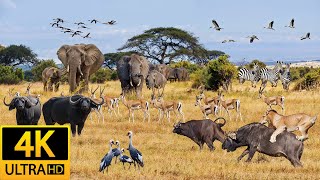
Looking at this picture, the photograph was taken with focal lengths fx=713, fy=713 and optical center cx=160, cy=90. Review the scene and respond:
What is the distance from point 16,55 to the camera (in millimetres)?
72000

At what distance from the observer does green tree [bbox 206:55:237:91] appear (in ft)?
123

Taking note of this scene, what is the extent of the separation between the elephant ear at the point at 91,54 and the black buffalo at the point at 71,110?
632 inches

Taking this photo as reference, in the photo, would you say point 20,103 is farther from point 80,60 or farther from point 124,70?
point 124,70

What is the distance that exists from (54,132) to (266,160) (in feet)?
16.3

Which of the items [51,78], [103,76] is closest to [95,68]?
[51,78]

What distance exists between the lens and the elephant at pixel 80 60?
113ft

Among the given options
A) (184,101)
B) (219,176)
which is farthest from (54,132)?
(184,101)

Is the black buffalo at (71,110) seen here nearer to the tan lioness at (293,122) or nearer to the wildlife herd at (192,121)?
the wildlife herd at (192,121)

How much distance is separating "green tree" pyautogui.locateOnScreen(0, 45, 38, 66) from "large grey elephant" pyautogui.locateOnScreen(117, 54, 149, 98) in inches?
1497

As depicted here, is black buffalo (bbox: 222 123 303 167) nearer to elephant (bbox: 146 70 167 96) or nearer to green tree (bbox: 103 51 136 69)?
elephant (bbox: 146 70 167 96)

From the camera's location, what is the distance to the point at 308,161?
587 inches

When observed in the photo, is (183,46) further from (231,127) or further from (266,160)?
(266,160)

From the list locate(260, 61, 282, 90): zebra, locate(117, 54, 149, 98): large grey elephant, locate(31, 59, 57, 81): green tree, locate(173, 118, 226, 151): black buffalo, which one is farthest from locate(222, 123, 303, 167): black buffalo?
locate(31, 59, 57, 81): green tree

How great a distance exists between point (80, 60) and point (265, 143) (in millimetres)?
21797
